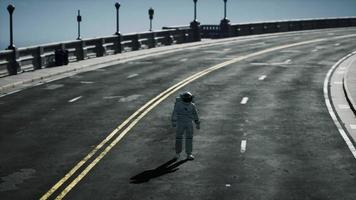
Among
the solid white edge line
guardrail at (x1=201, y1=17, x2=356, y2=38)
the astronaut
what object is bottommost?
the solid white edge line

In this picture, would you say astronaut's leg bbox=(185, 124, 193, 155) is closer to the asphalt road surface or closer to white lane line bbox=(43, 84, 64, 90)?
the asphalt road surface

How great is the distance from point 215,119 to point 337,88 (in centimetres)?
921

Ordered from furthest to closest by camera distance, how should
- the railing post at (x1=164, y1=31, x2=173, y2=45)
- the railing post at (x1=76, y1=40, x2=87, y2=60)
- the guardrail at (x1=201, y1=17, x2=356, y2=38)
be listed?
the guardrail at (x1=201, y1=17, x2=356, y2=38)
the railing post at (x1=164, y1=31, x2=173, y2=45)
the railing post at (x1=76, y1=40, x2=87, y2=60)

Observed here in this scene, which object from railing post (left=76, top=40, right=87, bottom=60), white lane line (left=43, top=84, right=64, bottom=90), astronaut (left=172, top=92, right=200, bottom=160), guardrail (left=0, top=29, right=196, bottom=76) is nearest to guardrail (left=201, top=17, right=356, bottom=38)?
guardrail (left=0, top=29, right=196, bottom=76)

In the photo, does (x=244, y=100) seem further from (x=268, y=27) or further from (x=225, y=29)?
(x=268, y=27)

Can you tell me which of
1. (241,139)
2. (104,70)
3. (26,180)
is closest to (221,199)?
(26,180)

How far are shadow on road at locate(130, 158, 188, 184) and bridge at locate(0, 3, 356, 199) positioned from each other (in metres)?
0.05

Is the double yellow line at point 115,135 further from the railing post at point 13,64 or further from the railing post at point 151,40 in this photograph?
the railing post at point 151,40

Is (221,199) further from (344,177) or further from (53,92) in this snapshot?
(53,92)

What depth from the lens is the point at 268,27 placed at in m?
75.2

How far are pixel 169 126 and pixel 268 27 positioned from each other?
5551cm

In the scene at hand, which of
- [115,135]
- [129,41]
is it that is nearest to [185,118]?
[115,135]

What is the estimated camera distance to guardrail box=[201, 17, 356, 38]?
6906 cm

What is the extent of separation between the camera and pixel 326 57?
45062 mm
